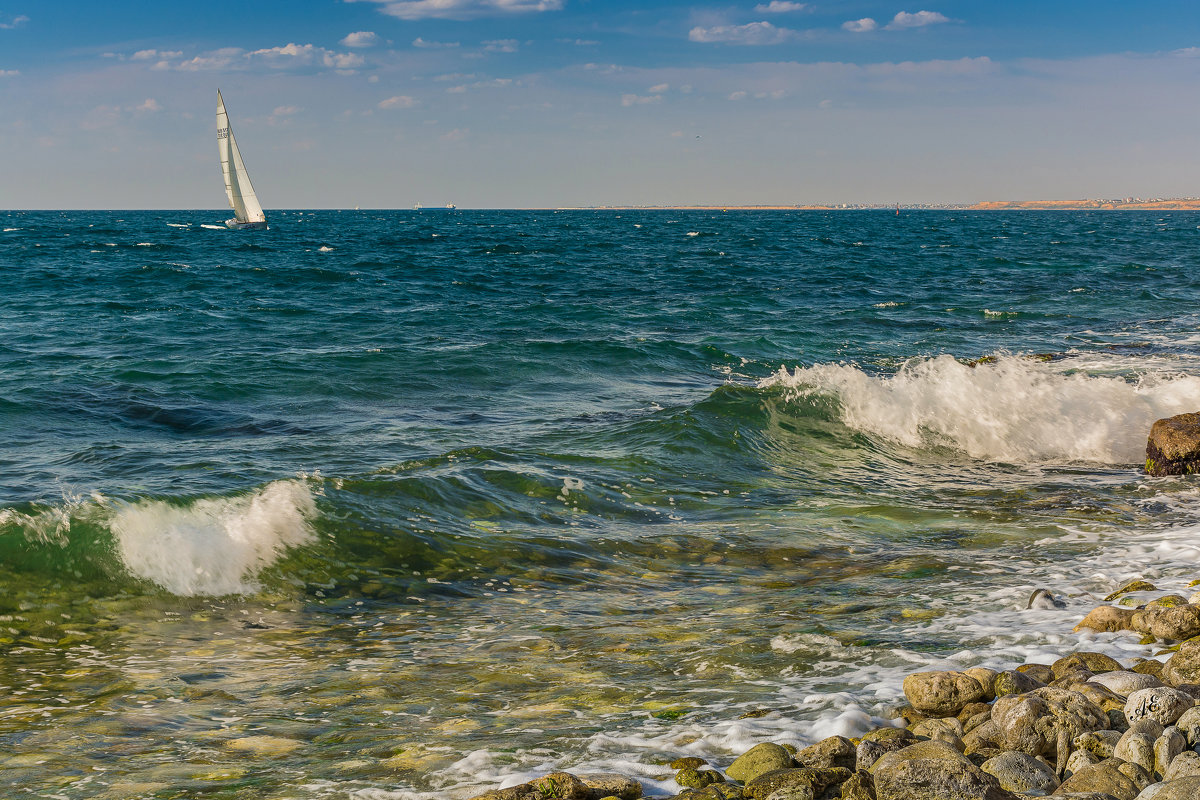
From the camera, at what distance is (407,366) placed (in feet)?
54.0

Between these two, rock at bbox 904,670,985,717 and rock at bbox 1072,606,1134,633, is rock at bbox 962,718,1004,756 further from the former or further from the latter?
rock at bbox 1072,606,1134,633

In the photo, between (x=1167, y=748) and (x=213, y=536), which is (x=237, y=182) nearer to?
(x=213, y=536)

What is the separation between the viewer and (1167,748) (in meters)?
3.30

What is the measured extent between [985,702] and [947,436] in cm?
825

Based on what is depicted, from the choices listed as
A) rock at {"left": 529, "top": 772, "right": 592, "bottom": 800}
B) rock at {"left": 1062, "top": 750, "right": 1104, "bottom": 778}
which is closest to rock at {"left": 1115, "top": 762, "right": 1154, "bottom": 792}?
rock at {"left": 1062, "top": 750, "right": 1104, "bottom": 778}

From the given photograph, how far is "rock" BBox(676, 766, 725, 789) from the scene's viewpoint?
140 inches

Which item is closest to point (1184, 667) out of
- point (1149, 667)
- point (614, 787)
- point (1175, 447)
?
point (1149, 667)

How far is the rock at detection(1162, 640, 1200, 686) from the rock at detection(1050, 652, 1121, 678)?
0.74 ft

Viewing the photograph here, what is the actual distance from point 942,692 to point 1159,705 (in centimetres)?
86

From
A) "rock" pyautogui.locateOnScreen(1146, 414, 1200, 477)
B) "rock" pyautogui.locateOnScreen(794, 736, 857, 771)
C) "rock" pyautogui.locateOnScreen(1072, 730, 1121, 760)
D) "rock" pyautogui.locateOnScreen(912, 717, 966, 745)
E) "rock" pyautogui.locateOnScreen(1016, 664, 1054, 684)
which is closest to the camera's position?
"rock" pyautogui.locateOnScreen(1072, 730, 1121, 760)

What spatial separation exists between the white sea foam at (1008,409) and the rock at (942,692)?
742 cm

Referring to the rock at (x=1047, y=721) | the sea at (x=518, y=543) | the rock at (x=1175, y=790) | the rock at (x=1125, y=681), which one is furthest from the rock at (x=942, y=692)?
the rock at (x=1175, y=790)

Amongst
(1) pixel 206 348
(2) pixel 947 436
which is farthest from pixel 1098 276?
(1) pixel 206 348

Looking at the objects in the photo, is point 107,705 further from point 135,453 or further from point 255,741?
point 135,453
